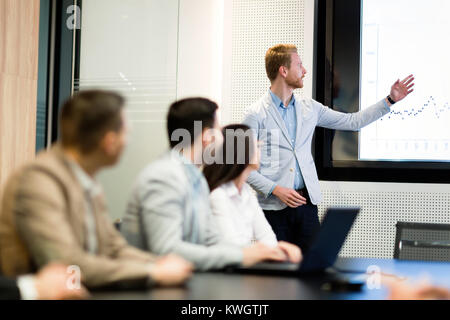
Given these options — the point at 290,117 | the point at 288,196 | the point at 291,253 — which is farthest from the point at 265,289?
the point at 290,117

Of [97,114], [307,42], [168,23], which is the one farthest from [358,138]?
[97,114]

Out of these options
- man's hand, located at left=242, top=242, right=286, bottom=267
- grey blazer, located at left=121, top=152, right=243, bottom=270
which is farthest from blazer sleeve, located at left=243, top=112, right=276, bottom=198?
grey blazer, located at left=121, top=152, right=243, bottom=270

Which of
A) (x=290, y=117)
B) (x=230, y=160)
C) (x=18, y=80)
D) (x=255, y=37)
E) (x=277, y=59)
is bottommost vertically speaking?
(x=230, y=160)

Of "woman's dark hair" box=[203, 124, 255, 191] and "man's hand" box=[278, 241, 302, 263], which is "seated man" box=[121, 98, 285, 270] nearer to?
"man's hand" box=[278, 241, 302, 263]

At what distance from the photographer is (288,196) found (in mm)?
3590

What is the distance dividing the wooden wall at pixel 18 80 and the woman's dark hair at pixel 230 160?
2.00 meters

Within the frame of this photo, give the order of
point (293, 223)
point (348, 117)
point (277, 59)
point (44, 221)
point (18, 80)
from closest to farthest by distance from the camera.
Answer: point (44, 221) → point (293, 223) → point (18, 80) → point (277, 59) → point (348, 117)

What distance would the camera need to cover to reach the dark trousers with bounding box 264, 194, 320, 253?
145 inches

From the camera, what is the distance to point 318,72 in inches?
186

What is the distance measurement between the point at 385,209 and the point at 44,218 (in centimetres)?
396

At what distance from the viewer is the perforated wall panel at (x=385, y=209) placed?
444 cm

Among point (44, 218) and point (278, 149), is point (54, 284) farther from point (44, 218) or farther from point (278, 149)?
point (278, 149)

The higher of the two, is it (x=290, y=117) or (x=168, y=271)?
(x=290, y=117)

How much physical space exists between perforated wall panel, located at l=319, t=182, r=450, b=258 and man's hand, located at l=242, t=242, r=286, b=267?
2906 millimetres
